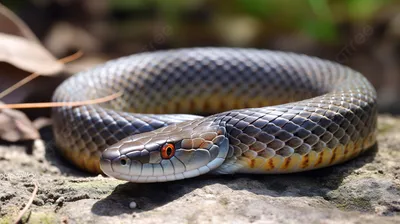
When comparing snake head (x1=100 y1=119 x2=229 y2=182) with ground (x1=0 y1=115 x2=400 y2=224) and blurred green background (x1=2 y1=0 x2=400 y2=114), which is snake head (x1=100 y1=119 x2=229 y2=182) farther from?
blurred green background (x1=2 y1=0 x2=400 y2=114)

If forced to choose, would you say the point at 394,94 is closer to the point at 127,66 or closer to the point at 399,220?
the point at 127,66

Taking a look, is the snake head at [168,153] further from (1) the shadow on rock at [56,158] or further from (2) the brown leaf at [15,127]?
(2) the brown leaf at [15,127]

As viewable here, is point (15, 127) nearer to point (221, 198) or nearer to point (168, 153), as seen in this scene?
point (168, 153)

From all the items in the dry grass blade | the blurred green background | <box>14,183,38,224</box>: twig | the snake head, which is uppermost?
the dry grass blade

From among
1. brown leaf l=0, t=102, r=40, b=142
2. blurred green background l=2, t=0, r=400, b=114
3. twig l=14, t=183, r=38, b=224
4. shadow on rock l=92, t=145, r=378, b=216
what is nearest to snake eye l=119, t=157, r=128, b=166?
shadow on rock l=92, t=145, r=378, b=216

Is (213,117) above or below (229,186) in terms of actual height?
above

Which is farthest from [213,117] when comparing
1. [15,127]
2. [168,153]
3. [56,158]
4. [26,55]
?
[26,55]
